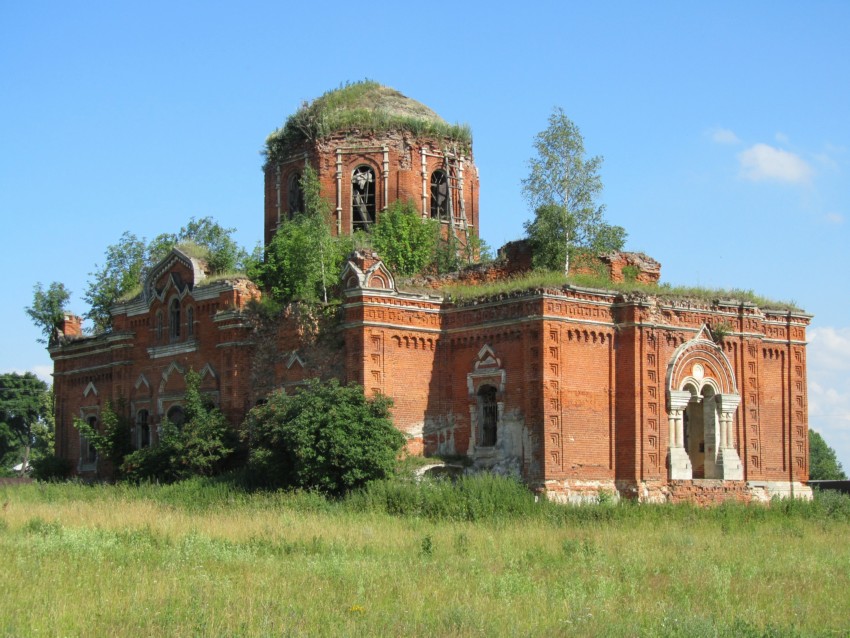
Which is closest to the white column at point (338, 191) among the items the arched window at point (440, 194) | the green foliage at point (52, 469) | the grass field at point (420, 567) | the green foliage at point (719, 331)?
the arched window at point (440, 194)

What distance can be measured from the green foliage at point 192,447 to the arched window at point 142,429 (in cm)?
256

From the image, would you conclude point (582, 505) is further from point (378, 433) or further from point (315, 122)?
point (315, 122)

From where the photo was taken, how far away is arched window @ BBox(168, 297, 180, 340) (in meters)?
31.0

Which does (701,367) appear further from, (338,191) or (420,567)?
(420,567)

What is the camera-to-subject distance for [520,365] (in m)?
25.1

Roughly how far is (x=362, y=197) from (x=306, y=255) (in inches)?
198

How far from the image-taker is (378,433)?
2431 cm

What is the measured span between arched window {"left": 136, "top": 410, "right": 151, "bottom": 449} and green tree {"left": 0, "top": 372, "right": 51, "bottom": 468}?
120ft

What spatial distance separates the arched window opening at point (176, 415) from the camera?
30.3 metres

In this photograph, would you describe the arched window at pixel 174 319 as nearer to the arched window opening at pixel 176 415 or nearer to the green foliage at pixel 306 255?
the arched window opening at pixel 176 415

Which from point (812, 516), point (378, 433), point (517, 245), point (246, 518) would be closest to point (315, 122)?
point (517, 245)

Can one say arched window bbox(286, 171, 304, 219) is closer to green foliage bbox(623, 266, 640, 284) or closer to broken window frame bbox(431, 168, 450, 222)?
broken window frame bbox(431, 168, 450, 222)

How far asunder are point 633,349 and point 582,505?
4339mm

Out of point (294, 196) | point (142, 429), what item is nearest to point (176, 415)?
point (142, 429)
